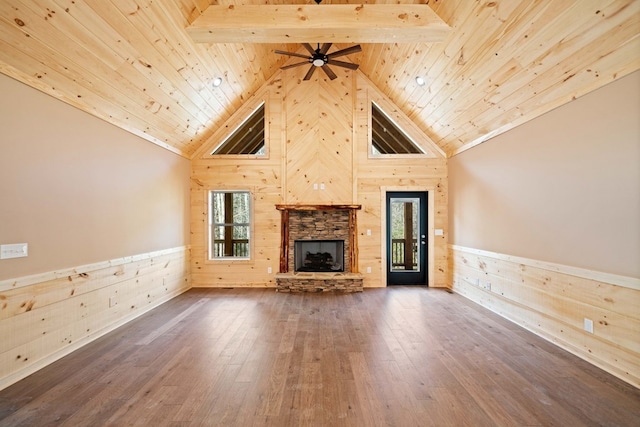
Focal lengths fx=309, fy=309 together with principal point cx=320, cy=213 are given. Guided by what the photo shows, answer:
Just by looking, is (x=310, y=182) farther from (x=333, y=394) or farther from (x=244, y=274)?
(x=333, y=394)

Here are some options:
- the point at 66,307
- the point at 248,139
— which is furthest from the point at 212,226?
the point at 66,307

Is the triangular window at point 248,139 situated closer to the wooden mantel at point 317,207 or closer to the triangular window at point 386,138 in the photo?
the wooden mantel at point 317,207

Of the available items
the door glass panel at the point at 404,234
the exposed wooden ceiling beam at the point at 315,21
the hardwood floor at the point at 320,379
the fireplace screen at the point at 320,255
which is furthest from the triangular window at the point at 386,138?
the hardwood floor at the point at 320,379

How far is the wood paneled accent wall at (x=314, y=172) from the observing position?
642 centimetres

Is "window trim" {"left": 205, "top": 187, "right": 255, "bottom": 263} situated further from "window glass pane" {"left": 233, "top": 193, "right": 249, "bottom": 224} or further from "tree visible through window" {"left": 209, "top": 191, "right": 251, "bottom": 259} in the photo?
"window glass pane" {"left": 233, "top": 193, "right": 249, "bottom": 224}

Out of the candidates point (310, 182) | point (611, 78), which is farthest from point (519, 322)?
point (310, 182)

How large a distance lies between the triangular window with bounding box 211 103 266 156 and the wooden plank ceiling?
2.89 feet

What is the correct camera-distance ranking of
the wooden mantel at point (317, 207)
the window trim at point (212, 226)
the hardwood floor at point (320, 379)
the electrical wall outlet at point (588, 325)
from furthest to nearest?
the window trim at point (212, 226), the wooden mantel at point (317, 207), the electrical wall outlet at point (588, 325), the hardwood floor at point (320, 379)

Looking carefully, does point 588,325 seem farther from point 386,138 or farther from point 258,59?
point 258,59

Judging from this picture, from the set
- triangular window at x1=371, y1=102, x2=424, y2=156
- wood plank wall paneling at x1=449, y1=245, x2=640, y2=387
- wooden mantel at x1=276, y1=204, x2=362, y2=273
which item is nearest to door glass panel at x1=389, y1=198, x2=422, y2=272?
wooden mantel at x1=276, y1=204, x2=362, y2=273

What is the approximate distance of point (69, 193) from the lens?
130 inches

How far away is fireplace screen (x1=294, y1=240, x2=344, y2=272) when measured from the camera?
655 centimetres

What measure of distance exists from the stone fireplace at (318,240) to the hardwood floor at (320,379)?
2129 millimetres

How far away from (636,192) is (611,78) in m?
1.07
